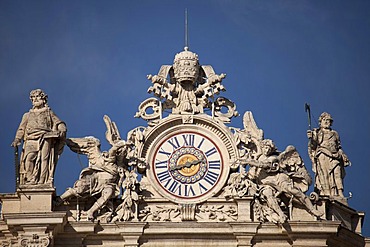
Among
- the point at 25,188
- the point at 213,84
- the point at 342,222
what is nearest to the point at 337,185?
the point at 342,222

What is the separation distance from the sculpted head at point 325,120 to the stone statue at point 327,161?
6cm

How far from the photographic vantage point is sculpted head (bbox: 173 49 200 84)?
134 ft

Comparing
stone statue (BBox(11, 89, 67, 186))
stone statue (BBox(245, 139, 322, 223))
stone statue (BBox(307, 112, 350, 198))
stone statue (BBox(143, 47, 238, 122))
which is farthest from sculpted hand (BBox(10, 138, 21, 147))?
stone statue (BBox(307, 112, 350, 198))

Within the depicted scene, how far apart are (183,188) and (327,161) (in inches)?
125

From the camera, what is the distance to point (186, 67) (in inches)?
1610

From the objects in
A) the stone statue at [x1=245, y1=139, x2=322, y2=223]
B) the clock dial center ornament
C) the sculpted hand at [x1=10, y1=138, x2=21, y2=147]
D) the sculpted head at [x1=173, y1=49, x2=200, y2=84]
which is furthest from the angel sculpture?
the stone statue at [x1=245, y1=139, x2=322, y2=223]

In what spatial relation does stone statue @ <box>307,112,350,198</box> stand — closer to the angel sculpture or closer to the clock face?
the clock face

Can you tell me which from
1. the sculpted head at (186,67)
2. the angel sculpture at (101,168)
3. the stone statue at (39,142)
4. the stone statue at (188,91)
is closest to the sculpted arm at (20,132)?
the stone statue at (39,142)

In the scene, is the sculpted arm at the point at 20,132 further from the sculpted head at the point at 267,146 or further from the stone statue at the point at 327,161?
the stone statue at the point at 327,161

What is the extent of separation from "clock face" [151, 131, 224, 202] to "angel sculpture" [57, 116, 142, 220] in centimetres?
70

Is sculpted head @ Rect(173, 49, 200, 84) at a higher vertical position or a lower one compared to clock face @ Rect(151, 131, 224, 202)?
higher

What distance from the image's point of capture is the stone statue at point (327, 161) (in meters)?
41.0

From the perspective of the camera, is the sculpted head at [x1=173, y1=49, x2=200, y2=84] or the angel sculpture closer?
the angel sculpture

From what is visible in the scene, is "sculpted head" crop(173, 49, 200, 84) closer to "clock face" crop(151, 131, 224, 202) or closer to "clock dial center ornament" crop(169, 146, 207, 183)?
"clock face" crop(151, 131, 224, 202)
